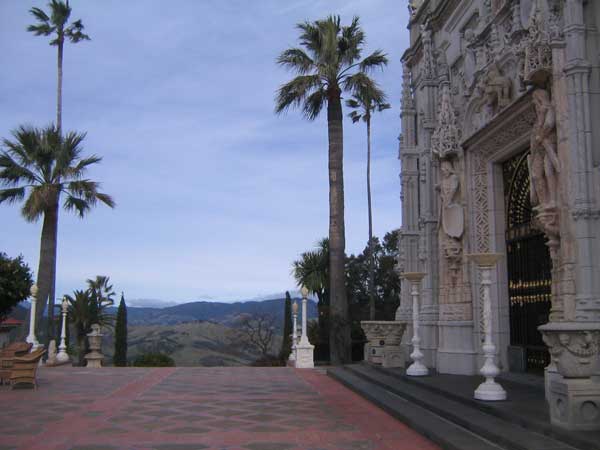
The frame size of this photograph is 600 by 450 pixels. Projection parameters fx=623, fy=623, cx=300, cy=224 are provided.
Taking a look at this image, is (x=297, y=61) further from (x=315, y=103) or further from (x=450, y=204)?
(x=450, y=204)

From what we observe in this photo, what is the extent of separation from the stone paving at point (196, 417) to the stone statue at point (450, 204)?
14.1ft

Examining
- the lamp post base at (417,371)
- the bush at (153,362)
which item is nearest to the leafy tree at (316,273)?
the bush at (153,362)

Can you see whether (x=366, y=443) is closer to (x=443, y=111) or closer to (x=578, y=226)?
(x=578, y=226)

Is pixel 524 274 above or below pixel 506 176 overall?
below

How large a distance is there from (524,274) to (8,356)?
11.8 meters

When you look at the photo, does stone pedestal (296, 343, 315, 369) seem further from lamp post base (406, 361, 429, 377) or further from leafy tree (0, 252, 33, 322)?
leafy tree (0, 252, 33, 322)

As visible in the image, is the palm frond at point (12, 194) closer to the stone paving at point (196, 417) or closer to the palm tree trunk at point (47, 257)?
the palm tree trunk at point (47, 257)

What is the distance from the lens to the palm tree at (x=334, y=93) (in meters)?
22.0

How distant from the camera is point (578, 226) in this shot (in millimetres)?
9008

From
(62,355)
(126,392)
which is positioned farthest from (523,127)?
(62,355)

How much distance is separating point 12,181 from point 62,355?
739 cm

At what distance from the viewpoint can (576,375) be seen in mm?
6824

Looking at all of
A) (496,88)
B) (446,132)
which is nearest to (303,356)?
(446,132)

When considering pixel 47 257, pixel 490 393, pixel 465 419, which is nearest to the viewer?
pixel 465 419
